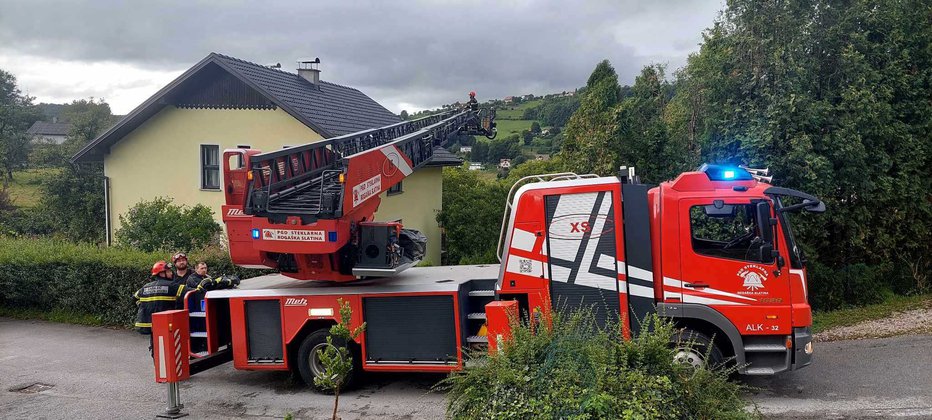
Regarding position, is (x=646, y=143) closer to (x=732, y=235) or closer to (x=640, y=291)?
(x=732, y=235)

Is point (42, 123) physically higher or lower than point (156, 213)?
higher

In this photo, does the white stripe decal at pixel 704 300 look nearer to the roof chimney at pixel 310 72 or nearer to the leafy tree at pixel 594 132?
the leafy tree at pixel 594 132

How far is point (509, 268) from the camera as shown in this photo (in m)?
8.73

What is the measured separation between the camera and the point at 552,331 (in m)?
6.47

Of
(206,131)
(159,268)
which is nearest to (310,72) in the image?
(206,131)

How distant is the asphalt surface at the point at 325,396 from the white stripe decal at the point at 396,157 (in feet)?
9.87

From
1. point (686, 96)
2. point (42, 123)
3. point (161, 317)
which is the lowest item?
point (161, 317)

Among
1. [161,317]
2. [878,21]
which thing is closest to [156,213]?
[161,317]

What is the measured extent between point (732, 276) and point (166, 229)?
13.0m

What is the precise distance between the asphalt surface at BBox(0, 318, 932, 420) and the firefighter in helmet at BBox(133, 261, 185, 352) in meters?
1.00

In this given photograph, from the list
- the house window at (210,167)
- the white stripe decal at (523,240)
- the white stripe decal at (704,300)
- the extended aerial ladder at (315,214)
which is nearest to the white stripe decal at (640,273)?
the white stripe decal at (704,300)

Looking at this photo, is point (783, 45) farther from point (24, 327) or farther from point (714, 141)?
point (24, 327)

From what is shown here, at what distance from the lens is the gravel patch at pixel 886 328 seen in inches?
471

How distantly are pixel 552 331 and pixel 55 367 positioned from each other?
29.8ft
